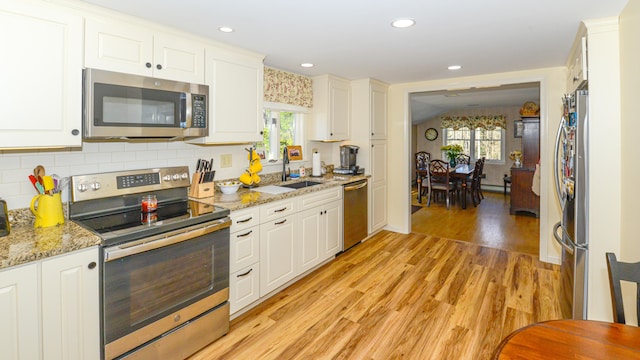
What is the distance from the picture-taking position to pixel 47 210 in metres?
1.87

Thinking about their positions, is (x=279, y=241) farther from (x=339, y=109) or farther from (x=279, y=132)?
(x=339, y=109)

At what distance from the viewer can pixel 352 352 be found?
2174mm

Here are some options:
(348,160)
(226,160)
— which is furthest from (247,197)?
(348,160)

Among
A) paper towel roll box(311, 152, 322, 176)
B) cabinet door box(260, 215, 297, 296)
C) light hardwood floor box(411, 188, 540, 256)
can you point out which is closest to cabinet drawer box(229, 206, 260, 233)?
cabinet door box(260, 215, 297, 296)

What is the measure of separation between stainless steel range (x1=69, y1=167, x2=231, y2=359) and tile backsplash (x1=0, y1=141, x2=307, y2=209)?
10 cm

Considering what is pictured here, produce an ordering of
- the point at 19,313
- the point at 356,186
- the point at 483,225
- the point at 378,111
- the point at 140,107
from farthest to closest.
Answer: the point at 483,225, the point at 378,111, the point at 356,186, the point at 140,107, the point at 19,313

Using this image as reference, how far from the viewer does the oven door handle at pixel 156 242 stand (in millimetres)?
1708

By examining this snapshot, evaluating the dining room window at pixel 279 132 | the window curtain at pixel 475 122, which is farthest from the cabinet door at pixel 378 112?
the window curtain at pixel 475 122

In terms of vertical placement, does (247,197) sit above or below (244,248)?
above

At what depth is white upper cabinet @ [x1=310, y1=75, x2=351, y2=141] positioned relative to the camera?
402cm

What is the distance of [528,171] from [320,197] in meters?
4.30

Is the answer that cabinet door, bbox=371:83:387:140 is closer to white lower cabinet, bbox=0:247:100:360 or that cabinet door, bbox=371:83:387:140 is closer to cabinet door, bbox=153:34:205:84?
cabinet door, bbox=153:34:205:84

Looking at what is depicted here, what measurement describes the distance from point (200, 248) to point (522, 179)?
5.70 meters

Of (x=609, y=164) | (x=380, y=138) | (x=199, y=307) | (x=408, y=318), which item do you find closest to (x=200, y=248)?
(x=199, y=307)
